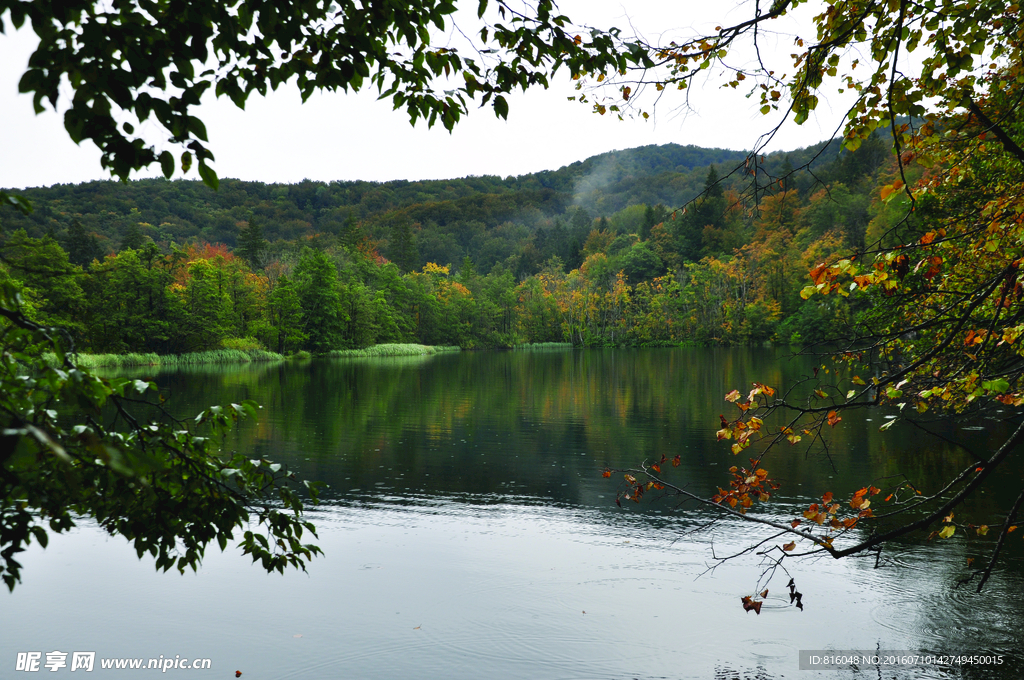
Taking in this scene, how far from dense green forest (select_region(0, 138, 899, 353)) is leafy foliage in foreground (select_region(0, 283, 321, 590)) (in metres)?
24.1

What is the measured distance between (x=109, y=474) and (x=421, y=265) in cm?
10761

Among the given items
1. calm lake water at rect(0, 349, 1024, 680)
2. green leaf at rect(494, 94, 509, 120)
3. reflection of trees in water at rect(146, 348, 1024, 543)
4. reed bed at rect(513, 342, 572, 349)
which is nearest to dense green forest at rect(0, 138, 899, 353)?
reed bed at rect(513, 342, 572, 349)

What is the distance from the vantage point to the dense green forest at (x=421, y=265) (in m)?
43.1

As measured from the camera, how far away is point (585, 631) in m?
5.34

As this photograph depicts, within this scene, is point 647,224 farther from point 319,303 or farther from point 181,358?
point 181,358

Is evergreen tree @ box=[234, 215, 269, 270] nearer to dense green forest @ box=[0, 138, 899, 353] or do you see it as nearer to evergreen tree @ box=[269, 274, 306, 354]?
dense green forest @ box=[0, 138, 899, 353]

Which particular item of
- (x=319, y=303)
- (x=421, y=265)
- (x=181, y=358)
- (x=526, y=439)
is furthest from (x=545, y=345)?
(x=526, y=439)

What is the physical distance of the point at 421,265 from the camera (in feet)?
356

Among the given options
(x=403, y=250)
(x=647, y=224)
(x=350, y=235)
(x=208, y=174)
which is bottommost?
(x=208, y=174)

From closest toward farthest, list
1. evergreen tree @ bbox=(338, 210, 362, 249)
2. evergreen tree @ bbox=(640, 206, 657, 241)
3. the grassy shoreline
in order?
the grassy shoreline
evergreen tree @ bbox=(338, 210, 362, 249)
evergreen tree @ bbox=(640, 206, 657, 241)

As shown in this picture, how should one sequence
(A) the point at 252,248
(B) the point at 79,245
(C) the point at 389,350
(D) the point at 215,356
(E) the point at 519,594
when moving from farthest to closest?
1. (A) the point at 252,248
2. (C) the point at 389,350
3. (B) the point at 79,245
4. (D) the point at 215,356
5. (E) the point at 519,594

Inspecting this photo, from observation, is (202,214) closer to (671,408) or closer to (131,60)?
(671,408)

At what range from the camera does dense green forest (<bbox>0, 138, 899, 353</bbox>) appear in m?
43.1

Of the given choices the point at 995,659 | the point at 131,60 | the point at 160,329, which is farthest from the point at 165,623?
the point at 160,329
